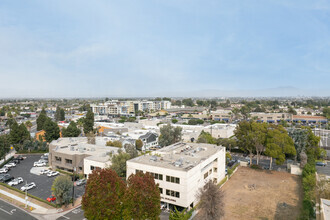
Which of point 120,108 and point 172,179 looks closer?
point 172,179

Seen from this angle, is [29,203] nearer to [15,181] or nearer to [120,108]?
[15,181]

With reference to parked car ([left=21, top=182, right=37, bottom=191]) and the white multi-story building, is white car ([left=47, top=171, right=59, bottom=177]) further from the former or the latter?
the white multi-story building

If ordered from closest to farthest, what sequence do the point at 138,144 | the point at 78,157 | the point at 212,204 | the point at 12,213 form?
the point at 212,204, the point at 12,213, the point at 78,157, the point at 138,144

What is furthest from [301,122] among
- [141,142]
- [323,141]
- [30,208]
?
[30,208]

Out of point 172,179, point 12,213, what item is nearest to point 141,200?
point 172,179

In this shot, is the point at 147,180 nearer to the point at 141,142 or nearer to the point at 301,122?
the point at 141,142

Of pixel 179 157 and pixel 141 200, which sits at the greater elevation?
pixel 179 157

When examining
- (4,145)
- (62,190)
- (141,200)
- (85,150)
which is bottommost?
(62,190)
